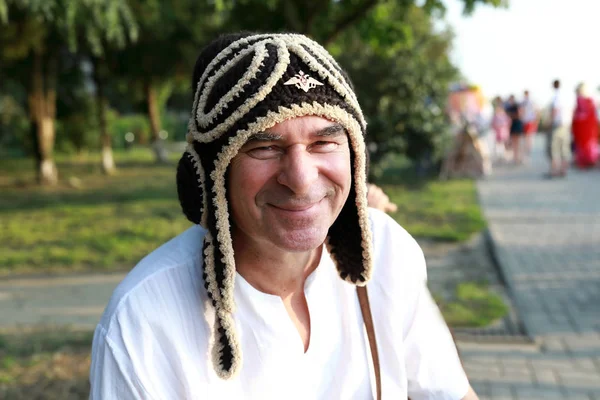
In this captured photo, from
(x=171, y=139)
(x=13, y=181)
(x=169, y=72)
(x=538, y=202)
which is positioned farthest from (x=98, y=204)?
(x=171, y=139)

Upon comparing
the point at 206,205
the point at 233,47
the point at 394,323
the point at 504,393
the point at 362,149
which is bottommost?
the point at 504,393

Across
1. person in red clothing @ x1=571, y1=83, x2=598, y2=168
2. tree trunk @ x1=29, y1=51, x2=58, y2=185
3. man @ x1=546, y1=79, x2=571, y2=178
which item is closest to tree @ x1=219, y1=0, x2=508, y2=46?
man @ x1=546, y1=79, x2=571, y2=178

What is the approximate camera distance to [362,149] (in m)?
1.87

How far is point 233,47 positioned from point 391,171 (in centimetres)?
1449

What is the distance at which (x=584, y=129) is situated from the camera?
14156mm

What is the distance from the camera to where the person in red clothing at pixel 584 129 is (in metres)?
13.5

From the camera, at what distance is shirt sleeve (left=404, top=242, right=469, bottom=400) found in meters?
2.04

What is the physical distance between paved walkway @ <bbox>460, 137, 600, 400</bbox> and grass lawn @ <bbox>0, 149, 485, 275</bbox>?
2.29 feet

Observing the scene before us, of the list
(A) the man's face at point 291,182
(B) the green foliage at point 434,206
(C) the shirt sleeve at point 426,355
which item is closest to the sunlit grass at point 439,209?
(B) the green foliage at point 434,206

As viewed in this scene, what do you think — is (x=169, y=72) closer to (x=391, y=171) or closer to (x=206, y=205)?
(x=391, y=171)

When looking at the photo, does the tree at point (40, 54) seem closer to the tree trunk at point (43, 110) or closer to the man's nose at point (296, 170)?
the tree trunk at point (43, 110)

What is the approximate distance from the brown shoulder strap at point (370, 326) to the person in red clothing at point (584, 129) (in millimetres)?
12683

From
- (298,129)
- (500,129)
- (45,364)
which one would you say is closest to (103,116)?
(500,129)

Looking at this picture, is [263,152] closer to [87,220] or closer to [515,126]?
[87,220]
